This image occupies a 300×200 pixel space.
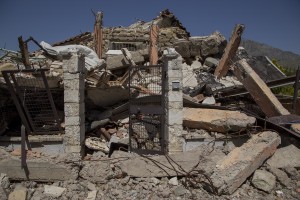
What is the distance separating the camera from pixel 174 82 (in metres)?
Answer: 6.52

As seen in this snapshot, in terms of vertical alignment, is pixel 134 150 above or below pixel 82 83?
below

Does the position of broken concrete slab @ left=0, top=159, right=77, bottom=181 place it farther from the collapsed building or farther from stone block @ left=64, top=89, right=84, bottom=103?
stone block @ left=64, top=89, right=84, bottom=103

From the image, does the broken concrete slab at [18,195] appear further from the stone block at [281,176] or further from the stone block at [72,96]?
the stone block at [281,176]

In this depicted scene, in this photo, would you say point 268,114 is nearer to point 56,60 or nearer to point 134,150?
point 134,150

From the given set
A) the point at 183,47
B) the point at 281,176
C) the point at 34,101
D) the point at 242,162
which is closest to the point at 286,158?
the point at 281,176

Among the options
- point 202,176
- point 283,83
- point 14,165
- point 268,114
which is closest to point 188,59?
point 283,83

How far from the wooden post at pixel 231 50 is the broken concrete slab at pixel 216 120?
3.20m

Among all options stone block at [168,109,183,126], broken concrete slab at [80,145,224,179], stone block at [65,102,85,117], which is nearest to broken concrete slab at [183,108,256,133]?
stone block at [168,109,183,126]

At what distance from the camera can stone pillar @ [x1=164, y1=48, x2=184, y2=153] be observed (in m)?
6.51

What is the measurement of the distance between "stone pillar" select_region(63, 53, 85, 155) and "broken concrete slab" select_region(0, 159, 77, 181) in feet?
3.78

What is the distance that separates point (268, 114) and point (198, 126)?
1.99m

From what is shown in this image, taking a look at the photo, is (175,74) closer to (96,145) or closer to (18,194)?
(96,145)

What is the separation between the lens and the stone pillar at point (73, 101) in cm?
640

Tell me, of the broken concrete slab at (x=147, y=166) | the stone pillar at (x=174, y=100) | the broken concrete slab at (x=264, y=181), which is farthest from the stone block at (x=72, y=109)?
the broken concrete slab at (x=264, y=181)
